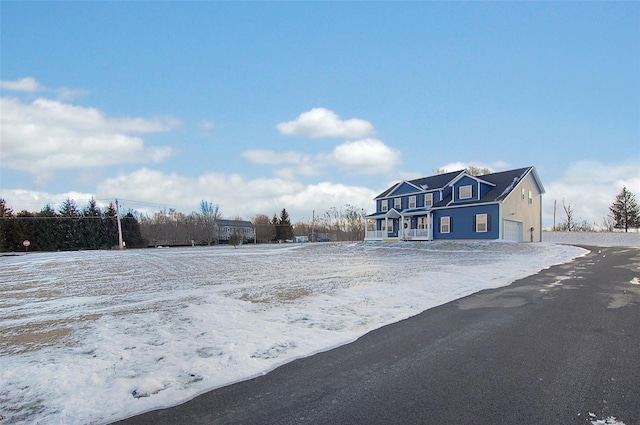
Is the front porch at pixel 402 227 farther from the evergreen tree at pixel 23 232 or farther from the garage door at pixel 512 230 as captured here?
the evergreen tree at pixel 23 232

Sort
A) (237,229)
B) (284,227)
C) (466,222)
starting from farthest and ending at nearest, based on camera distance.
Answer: (237,229) → (284,227) → (466,222)

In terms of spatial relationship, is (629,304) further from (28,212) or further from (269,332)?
(28,212)

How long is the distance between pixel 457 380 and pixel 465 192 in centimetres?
3014

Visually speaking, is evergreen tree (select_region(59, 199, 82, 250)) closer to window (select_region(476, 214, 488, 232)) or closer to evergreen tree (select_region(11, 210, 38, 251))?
evergreen tree (select_region(11, 210, 38, 251))

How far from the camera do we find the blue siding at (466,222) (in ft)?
92.2

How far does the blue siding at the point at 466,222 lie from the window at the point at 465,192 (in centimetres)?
124

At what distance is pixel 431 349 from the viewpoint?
466cm

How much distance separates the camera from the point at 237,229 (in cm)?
7806

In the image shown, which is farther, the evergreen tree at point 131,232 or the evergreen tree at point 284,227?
the evergreen tree at point 284,227

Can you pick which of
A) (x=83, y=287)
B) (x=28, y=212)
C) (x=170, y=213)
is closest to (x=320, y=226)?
(x=170, y=213)

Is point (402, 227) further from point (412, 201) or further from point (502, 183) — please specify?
point (502, 183)

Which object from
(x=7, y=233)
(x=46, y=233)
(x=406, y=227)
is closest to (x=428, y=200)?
(x=406, y=227)

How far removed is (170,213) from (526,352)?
77.5m

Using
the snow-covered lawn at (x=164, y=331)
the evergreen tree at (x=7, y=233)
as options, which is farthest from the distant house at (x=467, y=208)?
the evergreen tree at (x=7, y=233)
